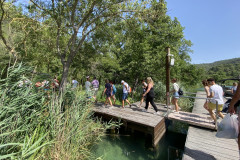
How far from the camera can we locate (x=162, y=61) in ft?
27.8

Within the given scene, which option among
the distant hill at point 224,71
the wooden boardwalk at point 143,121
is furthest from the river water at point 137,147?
the distant hill at point 224,71

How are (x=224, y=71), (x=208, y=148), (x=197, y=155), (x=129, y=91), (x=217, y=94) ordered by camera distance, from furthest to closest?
(x=224, y=71)
(x=129, y=91)
(x=217, y=94)
(x=208, y=148)
(x=197, y=155)

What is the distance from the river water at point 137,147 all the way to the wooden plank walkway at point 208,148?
113 cm

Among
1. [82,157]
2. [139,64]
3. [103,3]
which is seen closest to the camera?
[82,157]

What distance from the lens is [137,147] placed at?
4547 millimetres

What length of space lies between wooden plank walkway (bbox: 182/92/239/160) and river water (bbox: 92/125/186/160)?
113 cm

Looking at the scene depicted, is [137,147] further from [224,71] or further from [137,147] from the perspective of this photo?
[224,71]

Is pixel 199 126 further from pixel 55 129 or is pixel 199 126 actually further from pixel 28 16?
pixel 28 16

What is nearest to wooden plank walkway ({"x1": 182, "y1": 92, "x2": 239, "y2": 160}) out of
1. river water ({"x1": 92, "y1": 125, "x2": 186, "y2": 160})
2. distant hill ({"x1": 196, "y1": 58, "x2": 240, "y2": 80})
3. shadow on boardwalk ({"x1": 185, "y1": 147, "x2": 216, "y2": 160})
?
shadow on boardwalk ({"x1": 185, "y1": 147, "x2": 216, "y2": 160})

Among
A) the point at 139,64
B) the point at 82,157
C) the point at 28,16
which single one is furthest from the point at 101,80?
the point at 82,157

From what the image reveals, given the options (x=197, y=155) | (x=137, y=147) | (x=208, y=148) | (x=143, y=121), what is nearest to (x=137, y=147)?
(x=137, y=147)

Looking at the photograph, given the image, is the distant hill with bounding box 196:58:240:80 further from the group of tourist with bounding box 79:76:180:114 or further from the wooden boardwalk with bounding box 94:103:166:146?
the wooden boardwalk with bounding box 94:103:166:146

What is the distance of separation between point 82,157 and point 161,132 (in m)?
3.37

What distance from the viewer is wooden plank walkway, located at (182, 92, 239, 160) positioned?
2.75 metres
